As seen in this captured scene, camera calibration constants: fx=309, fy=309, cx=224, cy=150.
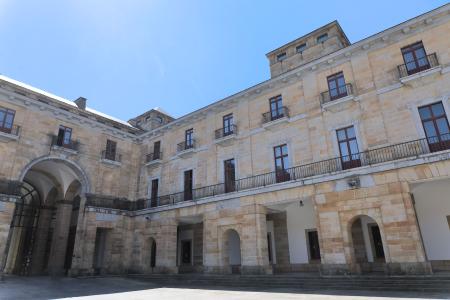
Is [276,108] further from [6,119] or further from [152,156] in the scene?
[6,119]

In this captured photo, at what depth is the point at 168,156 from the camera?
22.7 m

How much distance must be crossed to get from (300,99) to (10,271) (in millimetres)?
24867

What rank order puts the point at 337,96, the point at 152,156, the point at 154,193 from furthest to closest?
the point at 152,156 < the point at 154,193 < the point at 337,96

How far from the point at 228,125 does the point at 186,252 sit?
31.4 ft

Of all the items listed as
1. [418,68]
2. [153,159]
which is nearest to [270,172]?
[418,68]

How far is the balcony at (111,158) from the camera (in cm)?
2216

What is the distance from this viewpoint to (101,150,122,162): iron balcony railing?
73.0 ft

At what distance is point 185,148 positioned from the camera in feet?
70.9

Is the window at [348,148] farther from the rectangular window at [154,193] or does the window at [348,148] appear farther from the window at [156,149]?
the window at [156,149]

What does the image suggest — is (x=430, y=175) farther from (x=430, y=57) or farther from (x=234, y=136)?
(x=234, y=136)

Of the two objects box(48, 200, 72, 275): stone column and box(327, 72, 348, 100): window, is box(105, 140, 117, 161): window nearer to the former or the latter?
box(48, 200, 72, 275): stone column

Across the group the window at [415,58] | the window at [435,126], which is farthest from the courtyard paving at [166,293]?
the window at [415,58]

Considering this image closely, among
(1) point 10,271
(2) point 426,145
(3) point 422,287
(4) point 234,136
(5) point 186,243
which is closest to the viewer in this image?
(3) point 422,287

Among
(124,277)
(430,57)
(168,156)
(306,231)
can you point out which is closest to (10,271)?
(124,277)
